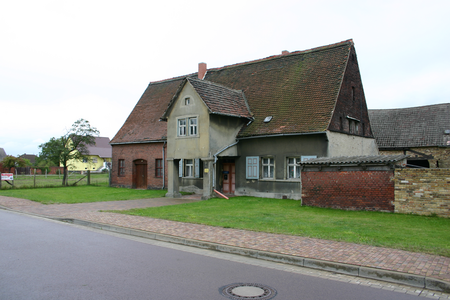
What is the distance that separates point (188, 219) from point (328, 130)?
9.70m

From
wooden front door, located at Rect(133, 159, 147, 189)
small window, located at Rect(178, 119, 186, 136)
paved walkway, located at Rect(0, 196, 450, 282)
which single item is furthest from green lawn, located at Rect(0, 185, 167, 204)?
paved walkway, located at Rect(0, 196, 450, 282)

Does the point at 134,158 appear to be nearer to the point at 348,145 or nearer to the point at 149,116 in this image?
the point at 149,116

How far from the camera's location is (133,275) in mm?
6277

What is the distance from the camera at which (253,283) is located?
5.99m

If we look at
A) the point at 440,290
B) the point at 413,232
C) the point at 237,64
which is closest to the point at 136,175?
the point at 237,64

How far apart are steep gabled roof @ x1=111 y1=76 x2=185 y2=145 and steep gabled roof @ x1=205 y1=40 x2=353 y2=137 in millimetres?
6550

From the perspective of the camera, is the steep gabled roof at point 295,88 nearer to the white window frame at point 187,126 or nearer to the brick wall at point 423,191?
the white window frame at point 187,126

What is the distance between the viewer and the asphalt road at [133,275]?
17.7 feet

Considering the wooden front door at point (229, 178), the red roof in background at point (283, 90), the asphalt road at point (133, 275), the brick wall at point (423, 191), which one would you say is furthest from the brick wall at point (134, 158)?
the asphalt road at point (133, 275)

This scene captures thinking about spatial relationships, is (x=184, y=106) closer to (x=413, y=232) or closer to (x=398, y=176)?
(x=398, y=176)

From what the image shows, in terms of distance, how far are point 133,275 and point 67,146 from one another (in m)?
28.3

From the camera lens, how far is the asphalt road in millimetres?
5385

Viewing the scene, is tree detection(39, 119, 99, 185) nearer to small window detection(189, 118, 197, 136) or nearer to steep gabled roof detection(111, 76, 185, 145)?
steep gabled roof detection(111, 76, 185, 145)

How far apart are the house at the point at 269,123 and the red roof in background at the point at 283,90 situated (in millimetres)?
64
